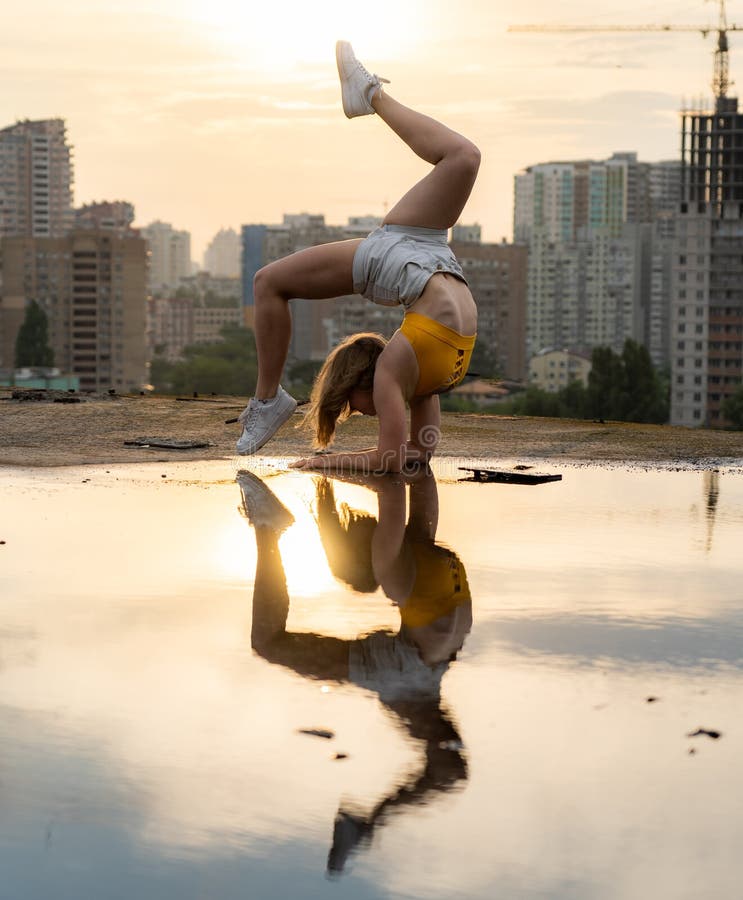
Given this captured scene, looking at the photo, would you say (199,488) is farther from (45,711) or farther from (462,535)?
(45,711)

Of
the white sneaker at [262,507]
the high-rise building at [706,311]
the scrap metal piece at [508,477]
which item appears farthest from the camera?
the high-rise building at [706,311]

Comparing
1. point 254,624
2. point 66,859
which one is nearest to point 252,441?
point 254,624

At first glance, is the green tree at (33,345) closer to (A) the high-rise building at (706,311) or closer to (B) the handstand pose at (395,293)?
(A) the high-rise building at (706,311)

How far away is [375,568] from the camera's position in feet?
10.5

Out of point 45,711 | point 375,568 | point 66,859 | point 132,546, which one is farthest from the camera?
point 132,546

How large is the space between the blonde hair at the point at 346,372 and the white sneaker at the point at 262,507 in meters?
0.47

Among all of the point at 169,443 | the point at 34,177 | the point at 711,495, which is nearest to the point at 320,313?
the point at 34,177

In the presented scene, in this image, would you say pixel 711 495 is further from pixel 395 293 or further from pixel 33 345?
pixel 33 345

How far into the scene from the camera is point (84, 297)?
465ft

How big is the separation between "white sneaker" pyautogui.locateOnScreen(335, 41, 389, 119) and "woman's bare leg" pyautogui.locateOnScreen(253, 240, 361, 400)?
1.59 ft

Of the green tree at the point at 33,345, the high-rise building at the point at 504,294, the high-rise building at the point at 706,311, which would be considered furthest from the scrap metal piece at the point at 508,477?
the high-rise building at the point at 504,294

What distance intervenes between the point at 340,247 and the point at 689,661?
301cm

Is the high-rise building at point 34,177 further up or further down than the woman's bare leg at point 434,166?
further up

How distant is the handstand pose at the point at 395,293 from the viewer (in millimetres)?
4922
